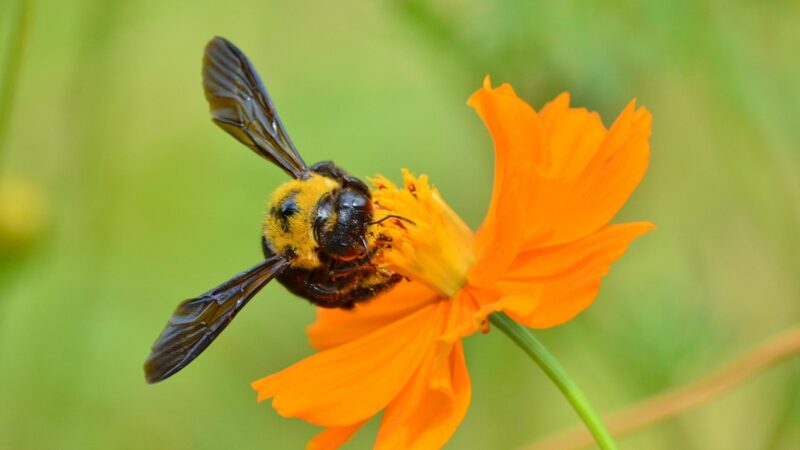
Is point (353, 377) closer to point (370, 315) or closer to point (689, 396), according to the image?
point (370, 315)

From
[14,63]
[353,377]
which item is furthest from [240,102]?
[353,377]

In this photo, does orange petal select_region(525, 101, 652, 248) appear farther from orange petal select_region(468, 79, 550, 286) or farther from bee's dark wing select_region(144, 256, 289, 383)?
bee's dark wing select_region(144, 256, 289, 383)

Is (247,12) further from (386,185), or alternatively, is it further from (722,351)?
(386,185)

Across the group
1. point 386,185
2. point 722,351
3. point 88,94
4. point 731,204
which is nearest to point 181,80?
point 88,94

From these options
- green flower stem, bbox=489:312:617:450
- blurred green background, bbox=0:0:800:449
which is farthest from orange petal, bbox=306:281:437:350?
blurred green background, bbox=0:0:800:449

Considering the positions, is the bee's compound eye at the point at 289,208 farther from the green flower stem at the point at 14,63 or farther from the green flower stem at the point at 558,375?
the green flower stem at the point at 14,63
